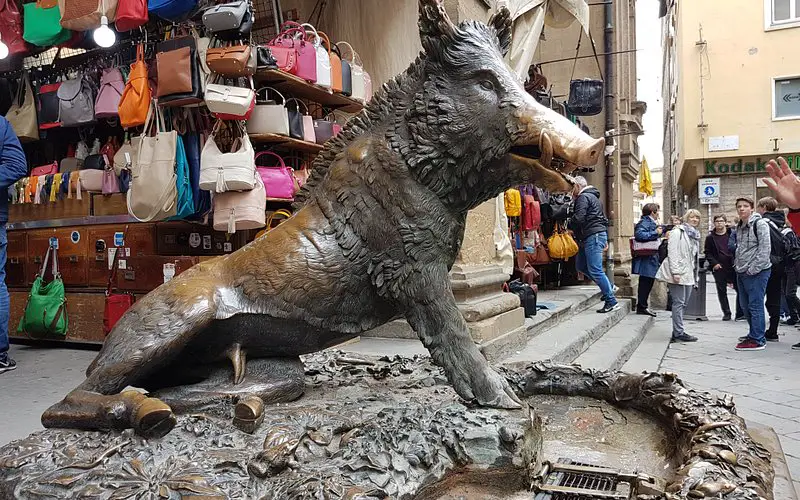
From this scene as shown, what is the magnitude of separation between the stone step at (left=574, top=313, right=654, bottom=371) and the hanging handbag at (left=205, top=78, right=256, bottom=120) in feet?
9.25

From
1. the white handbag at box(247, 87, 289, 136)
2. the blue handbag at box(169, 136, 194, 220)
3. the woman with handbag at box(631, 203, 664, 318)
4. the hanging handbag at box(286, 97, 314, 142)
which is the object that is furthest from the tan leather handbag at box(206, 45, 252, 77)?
the woman with handbag at box(631, 203, 664, 318)

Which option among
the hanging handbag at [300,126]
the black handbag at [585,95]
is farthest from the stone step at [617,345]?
the black handbag at [585,95]

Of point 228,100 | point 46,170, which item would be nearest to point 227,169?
point 228,100

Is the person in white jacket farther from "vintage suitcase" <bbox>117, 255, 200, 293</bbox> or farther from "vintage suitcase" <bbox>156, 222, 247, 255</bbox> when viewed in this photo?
"vintage suitcase" <bbox>117, 255, 200, 293</bbox>

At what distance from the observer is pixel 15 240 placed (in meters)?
5.55

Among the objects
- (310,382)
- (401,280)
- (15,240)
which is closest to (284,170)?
(310,382)

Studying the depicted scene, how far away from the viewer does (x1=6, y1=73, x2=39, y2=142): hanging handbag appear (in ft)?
15.8

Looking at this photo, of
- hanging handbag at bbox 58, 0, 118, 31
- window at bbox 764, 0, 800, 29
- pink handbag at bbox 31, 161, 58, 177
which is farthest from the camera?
window at bbox 764, 0, 800, 29

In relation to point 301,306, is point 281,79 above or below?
above

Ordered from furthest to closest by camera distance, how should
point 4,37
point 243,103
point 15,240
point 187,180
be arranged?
point 15,240, point 4,37, point 187,180, point 243,103

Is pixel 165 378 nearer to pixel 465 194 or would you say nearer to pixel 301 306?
pixel 301 306

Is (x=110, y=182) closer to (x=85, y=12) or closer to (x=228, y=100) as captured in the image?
(x=85, y=12)

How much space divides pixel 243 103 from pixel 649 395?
2717mm

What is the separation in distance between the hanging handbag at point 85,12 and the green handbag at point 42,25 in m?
0.26
